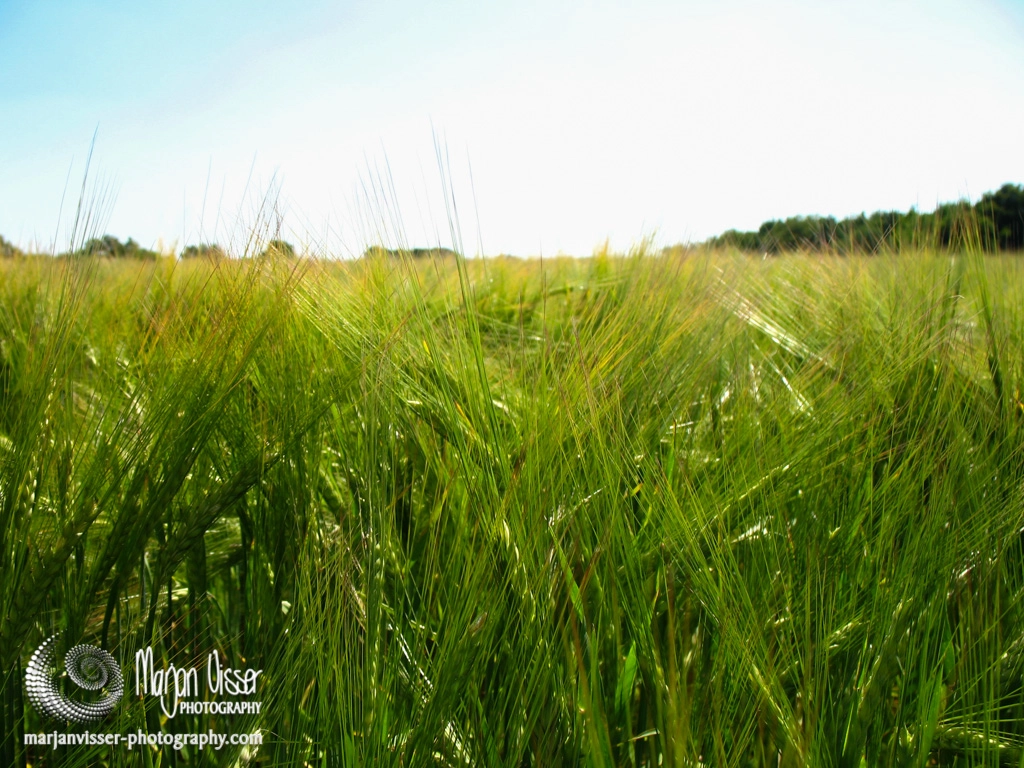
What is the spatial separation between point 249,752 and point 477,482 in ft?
1.22

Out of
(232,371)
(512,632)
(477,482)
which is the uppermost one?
(232,371)

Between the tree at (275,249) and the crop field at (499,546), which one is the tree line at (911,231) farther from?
the tree at (275,249)

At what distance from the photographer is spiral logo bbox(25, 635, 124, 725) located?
684 millimetres

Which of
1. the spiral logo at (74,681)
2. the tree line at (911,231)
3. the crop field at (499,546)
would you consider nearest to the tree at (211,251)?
the crop field at (499,546)

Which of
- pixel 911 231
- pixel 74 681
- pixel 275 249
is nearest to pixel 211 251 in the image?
pixel 275 249

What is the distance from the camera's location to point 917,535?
626 mm

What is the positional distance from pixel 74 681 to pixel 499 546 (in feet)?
1.68

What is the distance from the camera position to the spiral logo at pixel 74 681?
2.24 feet

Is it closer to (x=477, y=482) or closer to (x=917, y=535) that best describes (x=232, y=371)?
(x=477, y=482)

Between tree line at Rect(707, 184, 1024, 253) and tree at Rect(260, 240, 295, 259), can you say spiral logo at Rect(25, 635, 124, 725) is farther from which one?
tree line at Rect(707, 184, 1024, 253)

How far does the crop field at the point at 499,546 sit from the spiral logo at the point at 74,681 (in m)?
0.01

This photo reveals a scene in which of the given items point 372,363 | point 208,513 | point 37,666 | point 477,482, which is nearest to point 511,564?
point 477,482

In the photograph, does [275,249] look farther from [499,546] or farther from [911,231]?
[911,231]

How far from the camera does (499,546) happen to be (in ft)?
1.88
